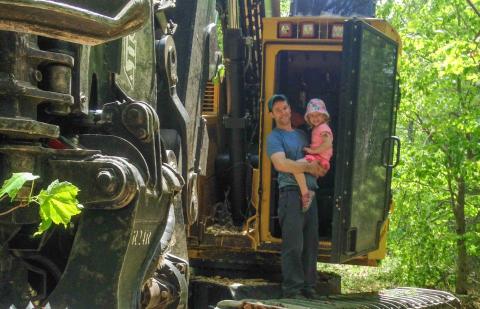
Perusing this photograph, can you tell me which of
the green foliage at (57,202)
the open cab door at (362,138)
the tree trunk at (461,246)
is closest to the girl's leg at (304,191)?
the open cab door at (362,138)

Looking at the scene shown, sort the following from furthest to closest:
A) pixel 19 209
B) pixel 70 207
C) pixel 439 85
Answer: pixel 439 85 < pixel 19 209 < pixel 70 207

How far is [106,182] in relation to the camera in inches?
101

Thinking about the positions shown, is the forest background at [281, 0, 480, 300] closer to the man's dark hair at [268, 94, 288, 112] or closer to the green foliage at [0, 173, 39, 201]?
the man's dark hair at [268, 94, 288, 112]

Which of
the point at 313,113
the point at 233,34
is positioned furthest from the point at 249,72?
the point at 313,113

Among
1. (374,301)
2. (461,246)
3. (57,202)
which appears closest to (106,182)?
(57,202)

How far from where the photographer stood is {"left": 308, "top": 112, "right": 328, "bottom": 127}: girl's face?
6.15 m

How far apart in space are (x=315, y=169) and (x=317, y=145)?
192 millimetres

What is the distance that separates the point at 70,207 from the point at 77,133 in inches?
35.6

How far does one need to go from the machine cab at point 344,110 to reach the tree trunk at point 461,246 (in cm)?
528

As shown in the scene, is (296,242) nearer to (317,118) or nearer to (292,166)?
(292,166)

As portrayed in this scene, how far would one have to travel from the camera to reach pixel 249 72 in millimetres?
7191

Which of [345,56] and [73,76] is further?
[345,56]

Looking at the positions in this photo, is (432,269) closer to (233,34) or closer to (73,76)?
(233,34)

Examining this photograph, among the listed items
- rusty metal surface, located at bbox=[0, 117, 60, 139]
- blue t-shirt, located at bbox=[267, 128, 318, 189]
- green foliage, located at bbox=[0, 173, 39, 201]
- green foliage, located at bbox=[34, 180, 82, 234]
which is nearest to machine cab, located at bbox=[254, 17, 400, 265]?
blue t-shirt, located at bbox=[267, 128, 318, 189]
